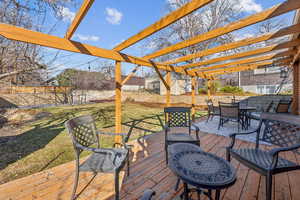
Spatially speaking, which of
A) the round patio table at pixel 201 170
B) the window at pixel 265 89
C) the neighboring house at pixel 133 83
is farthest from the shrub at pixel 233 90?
the neighboring house at pixel 133 83

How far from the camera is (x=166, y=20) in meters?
2.04

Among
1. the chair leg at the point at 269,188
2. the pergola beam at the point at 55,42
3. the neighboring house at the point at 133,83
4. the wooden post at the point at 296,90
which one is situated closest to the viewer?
the chair leg at the point at 269,188

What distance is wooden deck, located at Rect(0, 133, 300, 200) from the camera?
62.7 inches

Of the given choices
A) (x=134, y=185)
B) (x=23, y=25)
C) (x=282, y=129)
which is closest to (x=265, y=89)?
(x=282, y=129)

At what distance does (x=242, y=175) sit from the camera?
6.41 ft

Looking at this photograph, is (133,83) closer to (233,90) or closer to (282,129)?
(233,90)

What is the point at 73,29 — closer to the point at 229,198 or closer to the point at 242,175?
the point at 229,198

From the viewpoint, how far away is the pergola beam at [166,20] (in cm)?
170

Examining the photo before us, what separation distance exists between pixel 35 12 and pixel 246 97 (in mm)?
10778

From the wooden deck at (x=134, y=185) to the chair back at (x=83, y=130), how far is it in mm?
601

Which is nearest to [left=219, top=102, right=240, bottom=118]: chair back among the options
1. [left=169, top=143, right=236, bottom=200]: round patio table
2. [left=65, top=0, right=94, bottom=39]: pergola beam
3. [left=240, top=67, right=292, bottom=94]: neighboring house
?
[left=169, top=143, right=236, bottom=200]: round patio table

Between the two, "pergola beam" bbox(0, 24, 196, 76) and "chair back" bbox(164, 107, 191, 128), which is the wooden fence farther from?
"chair back" bbox(164, 107, 191, 128)

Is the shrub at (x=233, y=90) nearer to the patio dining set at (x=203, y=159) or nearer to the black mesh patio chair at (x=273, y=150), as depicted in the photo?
the black mesh patio chair at (x=273, y=150)

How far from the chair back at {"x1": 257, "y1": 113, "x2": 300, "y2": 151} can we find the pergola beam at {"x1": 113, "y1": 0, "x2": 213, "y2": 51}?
192 cm
